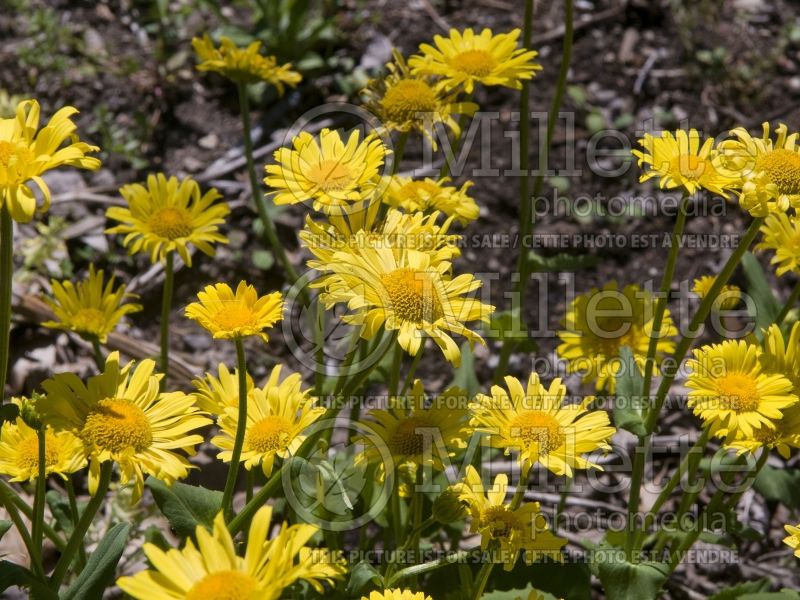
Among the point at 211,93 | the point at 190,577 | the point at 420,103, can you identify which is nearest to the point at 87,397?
the point at 190,577

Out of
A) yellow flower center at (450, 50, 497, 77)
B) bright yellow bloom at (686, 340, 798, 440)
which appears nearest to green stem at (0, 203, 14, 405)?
yellow flower center at (450, 50, 497, 77)

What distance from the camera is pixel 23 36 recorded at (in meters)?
4.95

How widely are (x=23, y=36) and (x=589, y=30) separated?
314 centimetres

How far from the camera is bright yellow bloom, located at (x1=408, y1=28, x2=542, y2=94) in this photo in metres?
2.96

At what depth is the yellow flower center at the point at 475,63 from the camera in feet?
9.87

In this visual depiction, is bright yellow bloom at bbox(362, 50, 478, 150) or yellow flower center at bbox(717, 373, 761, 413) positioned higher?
bright yellow bloom at bbox(362, 50, 478, 150)

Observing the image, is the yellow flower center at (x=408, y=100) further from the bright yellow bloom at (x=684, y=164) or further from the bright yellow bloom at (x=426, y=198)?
the bright yellow bloom at (x=684, y=164)

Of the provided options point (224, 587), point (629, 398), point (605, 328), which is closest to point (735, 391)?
point (629, 398)

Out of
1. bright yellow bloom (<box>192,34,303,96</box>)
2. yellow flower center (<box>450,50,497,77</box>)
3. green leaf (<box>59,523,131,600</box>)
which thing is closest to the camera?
green leaf (<box>59,523,131,600</box>)

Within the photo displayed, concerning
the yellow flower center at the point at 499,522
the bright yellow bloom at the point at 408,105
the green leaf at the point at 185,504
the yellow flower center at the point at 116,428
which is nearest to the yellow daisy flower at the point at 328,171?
the bright yellow bloom at the point at 408,105

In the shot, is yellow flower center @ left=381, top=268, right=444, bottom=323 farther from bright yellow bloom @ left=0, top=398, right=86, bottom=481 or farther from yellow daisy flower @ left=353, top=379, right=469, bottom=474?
bright yellow bloom @ left=0, top=398, right=86, bottom=481

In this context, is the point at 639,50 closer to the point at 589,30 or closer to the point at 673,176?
the point at 589,30

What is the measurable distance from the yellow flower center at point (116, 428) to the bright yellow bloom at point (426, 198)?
0.92 meters

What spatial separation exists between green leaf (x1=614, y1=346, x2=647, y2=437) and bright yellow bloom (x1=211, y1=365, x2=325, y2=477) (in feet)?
2.70
